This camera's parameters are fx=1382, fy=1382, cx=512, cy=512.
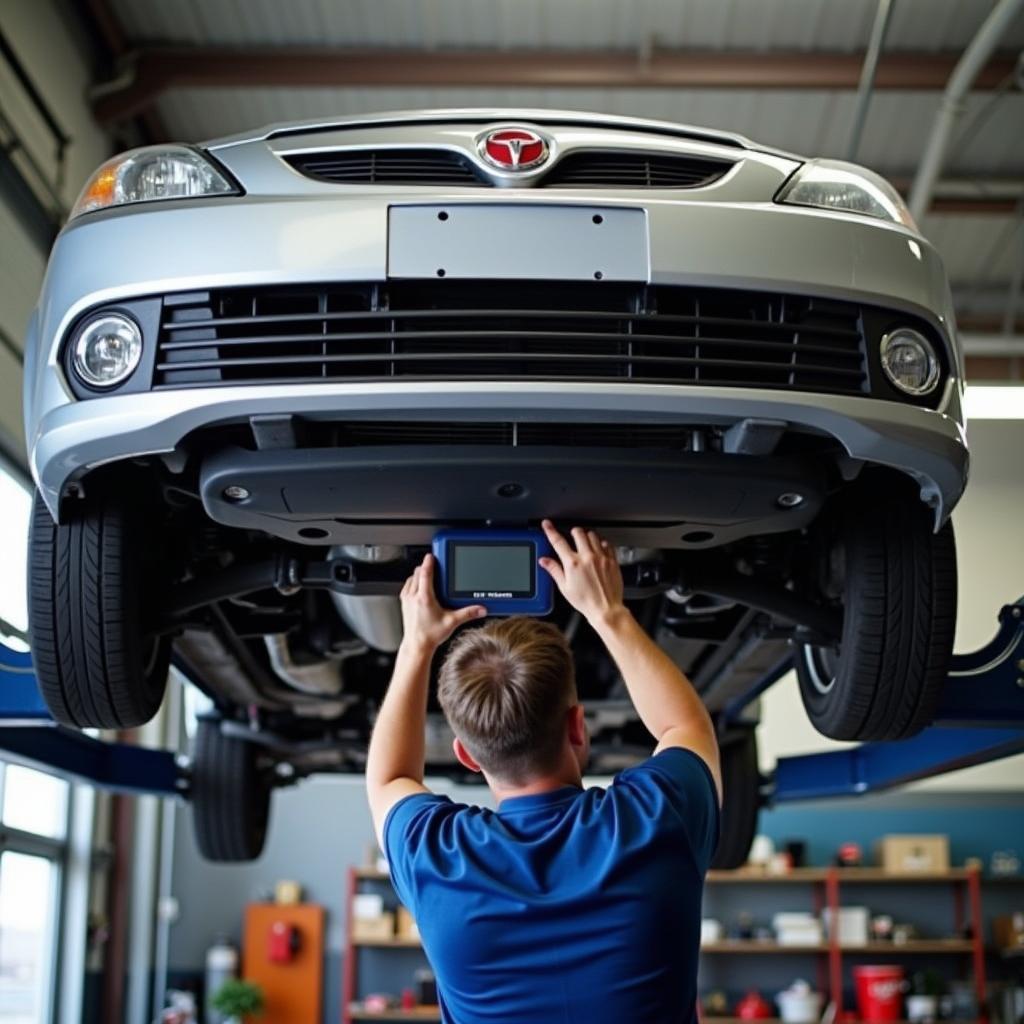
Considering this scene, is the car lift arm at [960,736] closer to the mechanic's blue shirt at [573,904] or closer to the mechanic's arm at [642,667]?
the mechanic's arm at [642,667]

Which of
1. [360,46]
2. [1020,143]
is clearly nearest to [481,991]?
[360,46]

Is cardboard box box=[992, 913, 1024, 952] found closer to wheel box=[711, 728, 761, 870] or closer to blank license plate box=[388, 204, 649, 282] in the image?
wheel box=[711, 728, 761, 870]

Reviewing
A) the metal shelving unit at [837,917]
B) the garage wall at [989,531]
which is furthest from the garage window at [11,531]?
the metal shelving unit at [837,917]

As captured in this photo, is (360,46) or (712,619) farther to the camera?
(360,46)

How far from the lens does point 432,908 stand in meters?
1.62

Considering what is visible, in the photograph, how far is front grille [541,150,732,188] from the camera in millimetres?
2373

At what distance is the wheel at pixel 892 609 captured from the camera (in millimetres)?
2598

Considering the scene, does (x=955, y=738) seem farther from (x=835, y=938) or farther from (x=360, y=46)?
(x=835, y=938)

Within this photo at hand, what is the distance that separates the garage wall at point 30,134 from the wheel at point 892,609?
16.2 ft

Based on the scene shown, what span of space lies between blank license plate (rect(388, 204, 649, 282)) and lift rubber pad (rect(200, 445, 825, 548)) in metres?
0.28

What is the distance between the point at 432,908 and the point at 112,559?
1.16 m

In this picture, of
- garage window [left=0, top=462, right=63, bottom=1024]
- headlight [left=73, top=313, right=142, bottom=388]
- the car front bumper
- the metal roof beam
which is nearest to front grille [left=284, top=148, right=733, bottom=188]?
the car front bumper

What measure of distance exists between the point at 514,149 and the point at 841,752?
2.77 m

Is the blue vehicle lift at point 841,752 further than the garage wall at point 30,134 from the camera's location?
No
